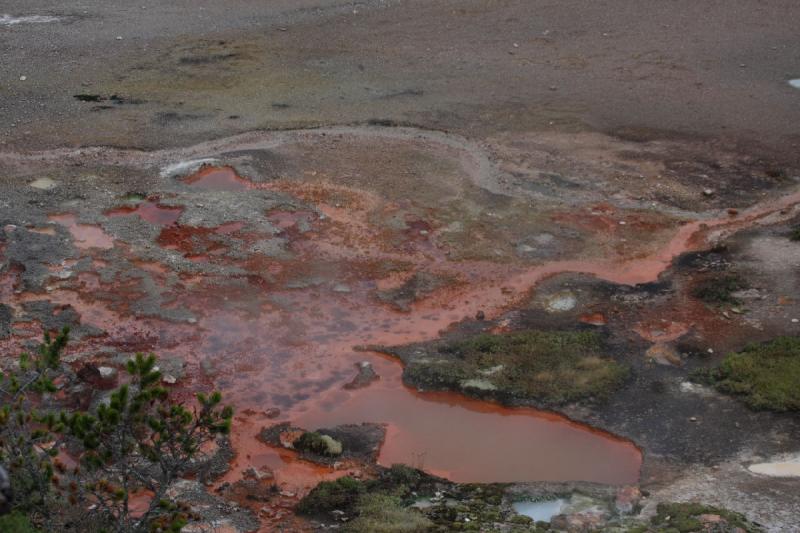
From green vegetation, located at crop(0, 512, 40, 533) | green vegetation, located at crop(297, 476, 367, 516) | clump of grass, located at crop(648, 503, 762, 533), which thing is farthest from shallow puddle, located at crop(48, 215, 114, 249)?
clump of grass, located at crop(648, 503, 762, 533)

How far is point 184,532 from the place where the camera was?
8.44 m

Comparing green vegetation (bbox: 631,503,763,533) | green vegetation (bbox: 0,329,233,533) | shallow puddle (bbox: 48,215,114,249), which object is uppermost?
green vegetation (bbox: 0,329,233,533)

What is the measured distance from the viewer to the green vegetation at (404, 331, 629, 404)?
1073 cm

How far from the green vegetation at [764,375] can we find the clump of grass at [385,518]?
13.5ft

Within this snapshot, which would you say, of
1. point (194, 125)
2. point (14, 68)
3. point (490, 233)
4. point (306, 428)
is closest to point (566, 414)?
point (306, 428)

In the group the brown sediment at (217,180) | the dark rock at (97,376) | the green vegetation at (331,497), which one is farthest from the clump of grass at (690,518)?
the brown sediment at (217,180)

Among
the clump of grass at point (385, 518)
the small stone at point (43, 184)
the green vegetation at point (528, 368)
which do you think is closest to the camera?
the clump of grass at point (385, 518)

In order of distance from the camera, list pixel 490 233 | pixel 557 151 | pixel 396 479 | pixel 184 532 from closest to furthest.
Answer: pixel 184 532, pixel 396 479, pixel 490 233, pixel 557 151

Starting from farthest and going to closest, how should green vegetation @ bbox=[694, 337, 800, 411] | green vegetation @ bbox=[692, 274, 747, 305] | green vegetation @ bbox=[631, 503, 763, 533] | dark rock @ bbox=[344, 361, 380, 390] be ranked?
green vegetation @ bbox=[692, 274, 747, 305]
dark rock @ bbox=[344, 361, 380, 390]
green vegetation @ bbox=[694, 337, 800, 411]
green vegetation @ bbox=[631, 503, 763, 533]

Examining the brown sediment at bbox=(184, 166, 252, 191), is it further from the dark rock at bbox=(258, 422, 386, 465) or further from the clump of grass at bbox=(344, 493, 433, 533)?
the clump of grass at bbox=(344, 493, 433, 533)

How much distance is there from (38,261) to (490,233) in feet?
21.2

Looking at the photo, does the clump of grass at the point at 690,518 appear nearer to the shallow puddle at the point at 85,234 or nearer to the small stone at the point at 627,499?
the small stone at the point at 627,499

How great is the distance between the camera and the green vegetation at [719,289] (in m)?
12.4

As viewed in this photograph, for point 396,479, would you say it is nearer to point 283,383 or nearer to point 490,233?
point 283,383
